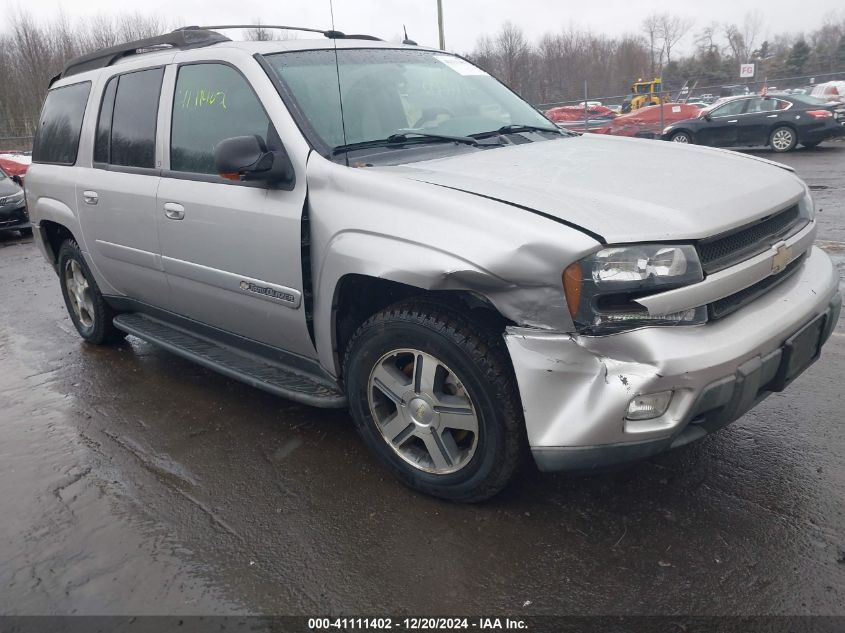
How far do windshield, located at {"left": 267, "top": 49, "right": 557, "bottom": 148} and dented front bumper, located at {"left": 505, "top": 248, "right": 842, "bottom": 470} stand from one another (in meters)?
1.45

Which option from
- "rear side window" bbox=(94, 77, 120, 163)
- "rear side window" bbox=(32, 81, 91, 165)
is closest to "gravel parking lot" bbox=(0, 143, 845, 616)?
"rear side window" bbox=(94, 77, 120, 163)

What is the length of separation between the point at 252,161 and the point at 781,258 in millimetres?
2194

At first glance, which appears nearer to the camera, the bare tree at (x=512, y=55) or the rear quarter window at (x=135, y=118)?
the rear quarter window at (x=135, y=118)

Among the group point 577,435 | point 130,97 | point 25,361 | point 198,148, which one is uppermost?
point 130,97

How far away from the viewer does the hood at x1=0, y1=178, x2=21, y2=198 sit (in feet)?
38.7

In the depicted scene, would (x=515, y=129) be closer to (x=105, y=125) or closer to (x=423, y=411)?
(x=423, y=411)

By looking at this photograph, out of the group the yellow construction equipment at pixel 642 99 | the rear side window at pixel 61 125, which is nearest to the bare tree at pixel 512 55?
the yellow construction equipment at pixel 642 99

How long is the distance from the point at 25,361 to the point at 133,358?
33.9 inches

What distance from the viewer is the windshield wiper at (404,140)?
321 centimetres

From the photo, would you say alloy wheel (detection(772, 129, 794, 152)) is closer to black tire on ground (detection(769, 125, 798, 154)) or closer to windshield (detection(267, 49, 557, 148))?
black tire on ground (detection(769, 125, 798, 154))

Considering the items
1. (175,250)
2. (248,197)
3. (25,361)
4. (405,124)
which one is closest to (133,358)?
(25,361)

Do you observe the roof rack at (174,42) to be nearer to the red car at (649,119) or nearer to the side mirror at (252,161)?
the side mirror at (252,161)

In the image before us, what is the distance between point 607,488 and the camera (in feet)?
9.93

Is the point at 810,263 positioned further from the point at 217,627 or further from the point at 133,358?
the point at 133,358
